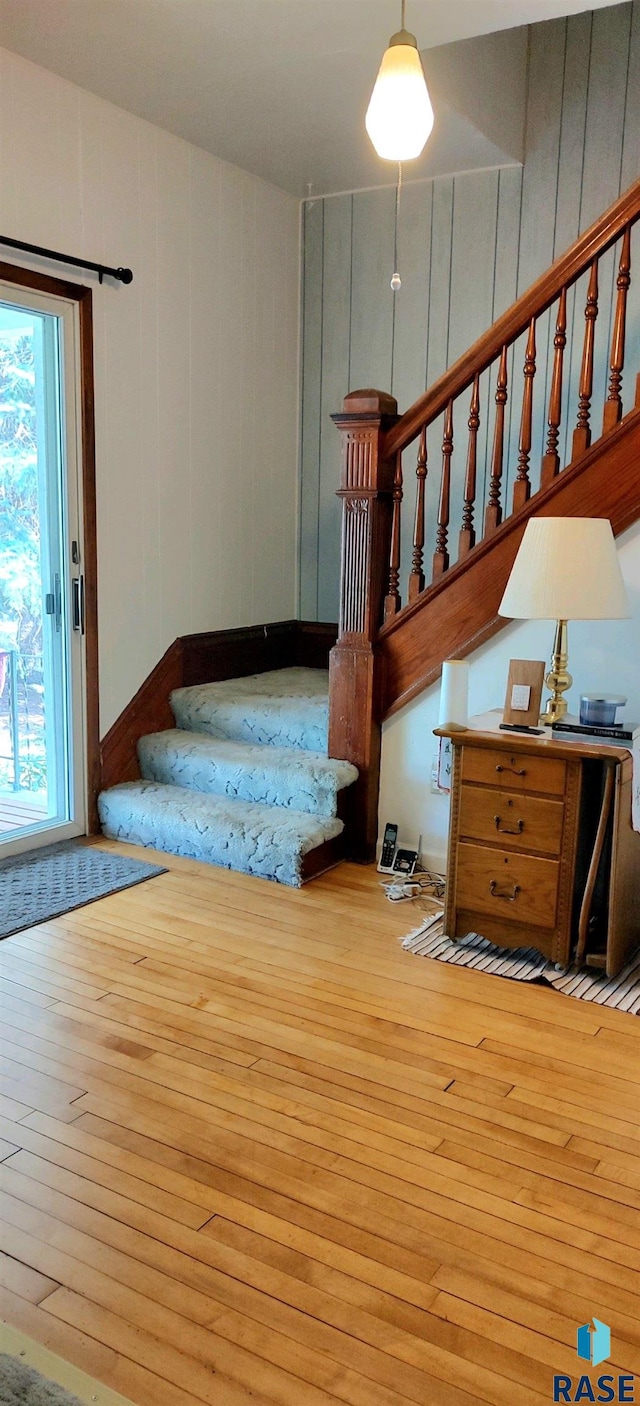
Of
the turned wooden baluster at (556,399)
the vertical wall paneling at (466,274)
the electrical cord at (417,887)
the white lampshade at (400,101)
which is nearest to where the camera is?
the white lampshade at (400,101)

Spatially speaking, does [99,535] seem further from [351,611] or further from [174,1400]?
[174,1400]

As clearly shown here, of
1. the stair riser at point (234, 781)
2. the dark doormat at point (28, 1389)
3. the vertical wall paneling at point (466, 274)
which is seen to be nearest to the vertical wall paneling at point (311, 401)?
the vertical wall paneling at point (466, 274)

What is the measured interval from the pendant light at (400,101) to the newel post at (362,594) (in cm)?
110

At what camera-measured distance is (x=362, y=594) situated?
3.65 metres

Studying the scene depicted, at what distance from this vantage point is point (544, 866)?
9.43 feet

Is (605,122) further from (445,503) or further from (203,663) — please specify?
(203,663)

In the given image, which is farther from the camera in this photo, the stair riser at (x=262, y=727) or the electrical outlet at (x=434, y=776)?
the stair riser at (x=262, y=727)

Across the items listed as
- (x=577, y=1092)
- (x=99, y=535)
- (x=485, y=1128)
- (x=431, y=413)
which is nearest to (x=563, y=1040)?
(x=577, y=1092)

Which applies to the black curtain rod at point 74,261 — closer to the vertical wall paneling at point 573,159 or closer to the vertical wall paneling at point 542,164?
the vertical wall paneling at point 542,164

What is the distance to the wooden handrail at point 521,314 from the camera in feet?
9.95

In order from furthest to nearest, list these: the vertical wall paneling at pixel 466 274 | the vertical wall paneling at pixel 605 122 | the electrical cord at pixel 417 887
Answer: the vertical wall paneling at pixel 466 274, the vertical wall paneling at pixel 605 122, the electrical cord at pixel 417 887

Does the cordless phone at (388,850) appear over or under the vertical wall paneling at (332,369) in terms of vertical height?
under

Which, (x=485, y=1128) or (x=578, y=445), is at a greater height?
(x=578, y=445)

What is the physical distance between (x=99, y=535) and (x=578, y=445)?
1.84m
